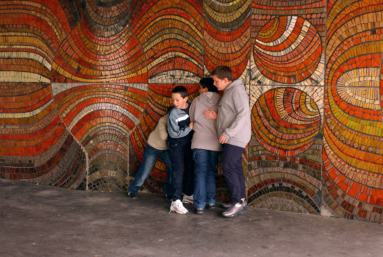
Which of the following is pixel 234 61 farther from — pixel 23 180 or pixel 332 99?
pixel 23 180

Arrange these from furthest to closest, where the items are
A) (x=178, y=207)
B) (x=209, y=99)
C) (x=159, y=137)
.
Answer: (x=159, y=137) → (x=209, y=99) → (x=178, y=207)

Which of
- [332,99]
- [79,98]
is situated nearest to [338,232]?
[332,99]

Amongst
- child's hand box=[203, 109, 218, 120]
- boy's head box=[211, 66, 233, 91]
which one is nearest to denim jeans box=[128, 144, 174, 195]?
child's hand box=[203, 109, 218, 120]

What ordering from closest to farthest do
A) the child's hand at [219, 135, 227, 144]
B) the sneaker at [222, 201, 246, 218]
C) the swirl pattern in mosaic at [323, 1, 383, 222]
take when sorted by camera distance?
the swirl pattern in mosaic at [323, 1, 383, 222]
the child's hand at [219, 135, 227, 144]
the sneaker at [222, 201, 246, 218]

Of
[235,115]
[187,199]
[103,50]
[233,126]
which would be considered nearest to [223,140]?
[233,126]

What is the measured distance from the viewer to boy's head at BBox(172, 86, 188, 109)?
15.3 feet

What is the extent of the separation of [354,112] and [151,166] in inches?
103

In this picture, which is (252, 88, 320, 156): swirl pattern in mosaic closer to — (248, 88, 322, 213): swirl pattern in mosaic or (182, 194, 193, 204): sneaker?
(248, 88, 322, 213): swirl pattern in mosaic

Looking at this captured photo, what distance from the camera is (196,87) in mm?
5121

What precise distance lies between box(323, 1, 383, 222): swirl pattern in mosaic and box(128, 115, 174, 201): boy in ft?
6.51

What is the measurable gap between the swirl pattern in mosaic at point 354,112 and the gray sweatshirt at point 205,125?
1296mm

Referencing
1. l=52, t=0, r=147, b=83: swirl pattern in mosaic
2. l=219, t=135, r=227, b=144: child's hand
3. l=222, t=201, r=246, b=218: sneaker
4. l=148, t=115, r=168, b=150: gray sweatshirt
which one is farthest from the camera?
l=52, t=0, r=147, b=83: swirl pattern in mosaic

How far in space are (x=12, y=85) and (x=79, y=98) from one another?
1.24m

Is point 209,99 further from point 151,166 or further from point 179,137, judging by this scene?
point 151,166
